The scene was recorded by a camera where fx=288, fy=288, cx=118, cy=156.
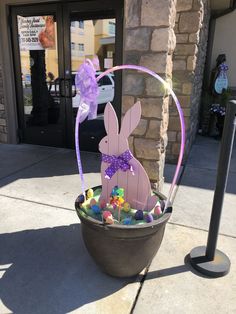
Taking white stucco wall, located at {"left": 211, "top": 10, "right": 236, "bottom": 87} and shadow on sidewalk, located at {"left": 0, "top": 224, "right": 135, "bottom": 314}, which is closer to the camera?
shadow on sidewalk, located at {"left": 0, "top": 224, "right": 135, "bottom": 314}

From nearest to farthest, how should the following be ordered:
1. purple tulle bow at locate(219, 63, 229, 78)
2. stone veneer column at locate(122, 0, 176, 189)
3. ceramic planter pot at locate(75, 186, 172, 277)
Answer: ceramic planter pot at locate(75, 186, 172, 277) < stone veneer column at locate(122, 0, 176, 189) < purple tulle bow at locate(219, 63, 229, 78)

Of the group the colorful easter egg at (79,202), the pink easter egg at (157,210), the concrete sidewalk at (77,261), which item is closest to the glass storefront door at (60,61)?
the concrete sidewalk at (77,261)

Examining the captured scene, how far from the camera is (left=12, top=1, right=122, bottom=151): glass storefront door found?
14.3 ft

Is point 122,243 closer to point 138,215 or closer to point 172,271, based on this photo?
point 138,215

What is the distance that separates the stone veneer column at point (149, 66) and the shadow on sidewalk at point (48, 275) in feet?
3.16

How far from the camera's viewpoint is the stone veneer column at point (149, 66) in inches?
90.0

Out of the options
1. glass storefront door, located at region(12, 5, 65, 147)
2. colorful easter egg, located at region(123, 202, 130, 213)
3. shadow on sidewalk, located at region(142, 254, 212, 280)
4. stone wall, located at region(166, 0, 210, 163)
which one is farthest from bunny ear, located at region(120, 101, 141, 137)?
glass storefront door, located at region(12, 5, 65, 147)

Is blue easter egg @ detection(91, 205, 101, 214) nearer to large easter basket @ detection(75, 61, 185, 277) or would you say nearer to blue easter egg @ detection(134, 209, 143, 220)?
large easter basket @ detection(75, 61, 185, 277)

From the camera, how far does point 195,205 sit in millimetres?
3160

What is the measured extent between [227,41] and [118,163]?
5732mm

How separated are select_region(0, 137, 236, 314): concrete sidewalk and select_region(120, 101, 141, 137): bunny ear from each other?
1.07 m

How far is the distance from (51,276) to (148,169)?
1197 mm

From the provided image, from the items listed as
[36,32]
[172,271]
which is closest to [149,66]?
[172,271]

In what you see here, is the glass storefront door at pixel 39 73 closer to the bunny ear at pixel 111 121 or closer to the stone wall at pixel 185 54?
the stone wall at pixel 185 54
